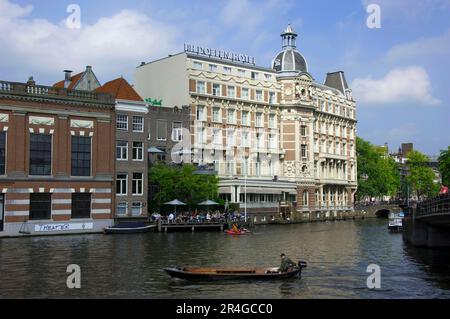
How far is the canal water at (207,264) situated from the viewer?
30.2 m

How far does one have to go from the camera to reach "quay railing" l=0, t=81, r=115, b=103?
66.8 m

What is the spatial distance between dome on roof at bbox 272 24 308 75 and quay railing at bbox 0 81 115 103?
51.4m

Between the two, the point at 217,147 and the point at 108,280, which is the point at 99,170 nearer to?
the point at 217,147

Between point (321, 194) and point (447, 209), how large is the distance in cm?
7814

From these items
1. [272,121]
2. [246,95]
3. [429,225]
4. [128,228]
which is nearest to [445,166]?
[272,121]

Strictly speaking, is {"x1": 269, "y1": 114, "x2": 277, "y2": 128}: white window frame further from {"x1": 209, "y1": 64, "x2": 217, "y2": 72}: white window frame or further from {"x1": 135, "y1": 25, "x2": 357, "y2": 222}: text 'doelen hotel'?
{"x1": 209, "y1": 64, "x2": 217, "y2": 72}: white window frame

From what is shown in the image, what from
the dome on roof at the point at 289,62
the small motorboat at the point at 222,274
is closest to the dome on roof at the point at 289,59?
the dome on roof at the point at 289,62

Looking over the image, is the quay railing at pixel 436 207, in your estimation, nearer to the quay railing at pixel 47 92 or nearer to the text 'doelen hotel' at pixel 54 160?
the text 'doelen hotel' at pixel 54 160

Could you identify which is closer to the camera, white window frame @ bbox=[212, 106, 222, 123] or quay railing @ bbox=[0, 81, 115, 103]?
quay railing @ bbox=[0, 81, 115, 103]

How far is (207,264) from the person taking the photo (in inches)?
1601

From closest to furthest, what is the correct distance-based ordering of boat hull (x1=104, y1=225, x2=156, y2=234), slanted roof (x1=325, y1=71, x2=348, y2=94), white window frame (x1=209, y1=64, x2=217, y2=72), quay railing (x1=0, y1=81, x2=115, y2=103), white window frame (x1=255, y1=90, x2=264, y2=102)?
quay railing (x1=0, y1=81, x2=115, y2=103) → boat hull (x1=104, y1=225, x2=156, y2=234) → white window frame (x1=209, y1=64, x2=217, y2=72) → white window frame (x1=255, y1=90, x2=264, y2=102) → slanted roof (x1=325, y1=71, x2=348, y2=94)

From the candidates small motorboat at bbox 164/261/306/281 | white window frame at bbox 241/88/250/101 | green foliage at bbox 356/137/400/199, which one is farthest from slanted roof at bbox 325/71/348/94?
small motorboat at bbox 164/261/306/281

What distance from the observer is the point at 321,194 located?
121 m
